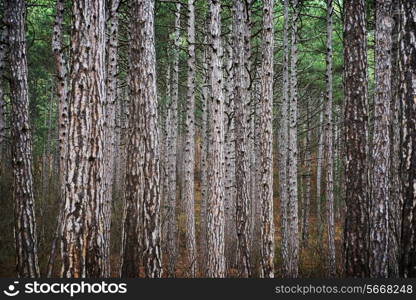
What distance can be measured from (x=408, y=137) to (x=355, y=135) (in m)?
2.30

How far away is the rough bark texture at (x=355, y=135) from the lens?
6.71 metres

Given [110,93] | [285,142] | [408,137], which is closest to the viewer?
[408,137]

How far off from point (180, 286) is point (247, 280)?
1.22m

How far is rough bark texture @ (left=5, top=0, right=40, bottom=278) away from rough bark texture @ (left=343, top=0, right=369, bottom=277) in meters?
5.94

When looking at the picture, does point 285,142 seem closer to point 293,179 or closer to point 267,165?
point 293,179

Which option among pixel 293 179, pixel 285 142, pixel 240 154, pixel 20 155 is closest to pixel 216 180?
pixel 240 154

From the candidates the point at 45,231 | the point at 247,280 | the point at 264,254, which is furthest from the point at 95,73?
the point at 45,231

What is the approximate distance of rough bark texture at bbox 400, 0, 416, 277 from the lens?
4.36 metres

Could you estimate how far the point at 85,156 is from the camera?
17.0 feet

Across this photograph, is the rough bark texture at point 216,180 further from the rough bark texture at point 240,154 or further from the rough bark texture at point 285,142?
the rough bark texture at point 285,142

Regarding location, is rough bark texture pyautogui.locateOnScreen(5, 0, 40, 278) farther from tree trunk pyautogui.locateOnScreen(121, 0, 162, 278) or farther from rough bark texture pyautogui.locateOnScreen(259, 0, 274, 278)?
rough bark texture pyautogui.locateOnScreen(259, 0, 274, 278)

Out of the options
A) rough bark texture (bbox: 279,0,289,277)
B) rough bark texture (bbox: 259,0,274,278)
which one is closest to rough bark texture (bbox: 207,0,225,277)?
rough bark texture (bbox: 259,0,274,278)

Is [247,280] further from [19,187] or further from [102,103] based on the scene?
[19,187]

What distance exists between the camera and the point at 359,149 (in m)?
6.75
